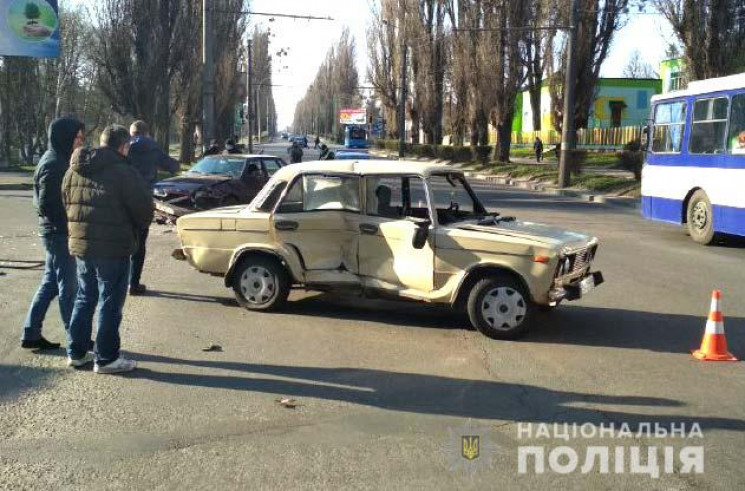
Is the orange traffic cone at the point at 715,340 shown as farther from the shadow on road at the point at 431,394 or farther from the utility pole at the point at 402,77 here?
the utility pole at the point at 402,77

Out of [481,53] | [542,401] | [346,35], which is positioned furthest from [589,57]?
[346,35]

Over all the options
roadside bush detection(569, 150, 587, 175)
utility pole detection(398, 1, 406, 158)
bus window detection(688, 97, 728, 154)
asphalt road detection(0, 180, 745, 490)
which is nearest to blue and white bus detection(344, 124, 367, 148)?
utility pole detection(398, 1, 406, 158)

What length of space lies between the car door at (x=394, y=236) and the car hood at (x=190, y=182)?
8121 mm

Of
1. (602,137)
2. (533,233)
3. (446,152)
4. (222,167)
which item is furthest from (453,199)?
(602,137)

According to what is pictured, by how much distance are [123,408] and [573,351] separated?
3782 mm

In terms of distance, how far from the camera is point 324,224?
7.41 metres

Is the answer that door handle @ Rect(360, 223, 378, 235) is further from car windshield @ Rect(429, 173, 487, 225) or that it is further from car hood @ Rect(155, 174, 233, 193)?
car hood @ Rect(155, 174, 233, 193)

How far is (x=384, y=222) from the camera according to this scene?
7211 mm

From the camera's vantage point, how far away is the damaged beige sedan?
671 centimetres

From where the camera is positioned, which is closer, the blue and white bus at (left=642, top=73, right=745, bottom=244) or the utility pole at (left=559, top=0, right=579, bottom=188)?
the blue and white bus at (left=642, top=73, right=745, bottom=244)

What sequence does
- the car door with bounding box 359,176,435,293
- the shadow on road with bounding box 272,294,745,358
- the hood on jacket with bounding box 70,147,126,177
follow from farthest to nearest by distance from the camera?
1. the car door with bounding box 359,176,435,293
2. the shadow on road with bounding box 272,294,745,358
3. the hood on jacket with bounding box 70,147,126,177

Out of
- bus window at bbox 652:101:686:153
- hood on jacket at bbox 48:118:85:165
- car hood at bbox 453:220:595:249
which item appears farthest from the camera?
bus window at bbox 652:101:686:153

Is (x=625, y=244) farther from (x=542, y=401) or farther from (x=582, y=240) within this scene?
(x=542, y=401)

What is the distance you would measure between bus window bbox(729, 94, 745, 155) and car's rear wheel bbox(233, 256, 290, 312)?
372 inches
